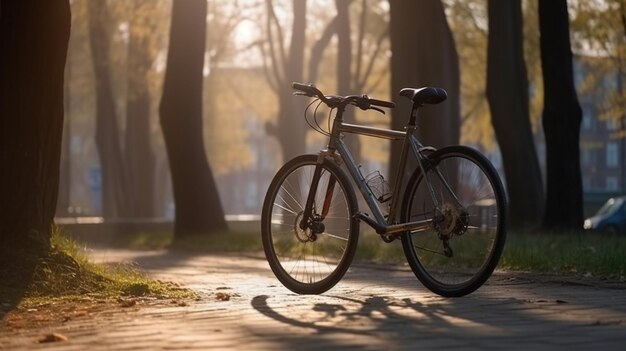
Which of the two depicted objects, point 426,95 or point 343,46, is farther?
point 343,46

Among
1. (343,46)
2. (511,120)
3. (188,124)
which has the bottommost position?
(511,120)

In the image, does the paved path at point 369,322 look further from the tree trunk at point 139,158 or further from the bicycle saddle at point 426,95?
the tree trunk at point 139,158

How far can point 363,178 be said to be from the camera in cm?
933

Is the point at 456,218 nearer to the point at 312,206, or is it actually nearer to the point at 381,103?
the point at 381,103

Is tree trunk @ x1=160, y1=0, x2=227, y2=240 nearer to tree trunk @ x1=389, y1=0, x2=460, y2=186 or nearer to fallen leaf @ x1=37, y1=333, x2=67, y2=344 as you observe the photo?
tree trunk @ x1=389, y1=0, x2=460, y2=186

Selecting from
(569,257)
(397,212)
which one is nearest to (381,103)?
(397,212)

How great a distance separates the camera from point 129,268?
472 inches

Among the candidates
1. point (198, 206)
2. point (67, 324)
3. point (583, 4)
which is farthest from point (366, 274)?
point (583, 4)

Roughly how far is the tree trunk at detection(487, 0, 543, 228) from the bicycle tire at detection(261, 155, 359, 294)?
13.3 m

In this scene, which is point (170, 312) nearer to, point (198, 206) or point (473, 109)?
point (198, 206)

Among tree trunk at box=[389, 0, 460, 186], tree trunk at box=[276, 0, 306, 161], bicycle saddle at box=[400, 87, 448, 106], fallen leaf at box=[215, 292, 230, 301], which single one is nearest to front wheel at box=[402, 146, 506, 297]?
bicycle saddle at box=[400, 87, 448, 106]

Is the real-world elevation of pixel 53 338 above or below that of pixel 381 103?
below

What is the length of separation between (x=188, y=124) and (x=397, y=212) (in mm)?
17080

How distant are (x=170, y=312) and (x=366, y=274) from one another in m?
4.88
